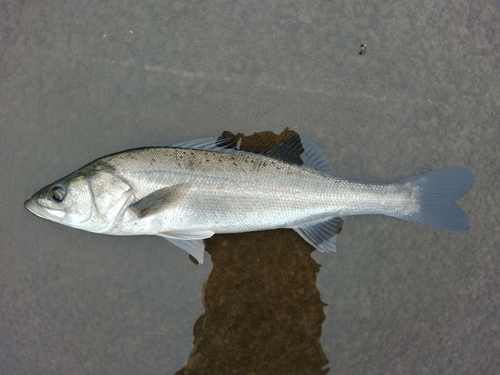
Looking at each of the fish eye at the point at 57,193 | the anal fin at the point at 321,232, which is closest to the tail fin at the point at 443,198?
the anal fin at the point at 321,232

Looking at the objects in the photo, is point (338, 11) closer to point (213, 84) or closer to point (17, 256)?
point (213, 84)

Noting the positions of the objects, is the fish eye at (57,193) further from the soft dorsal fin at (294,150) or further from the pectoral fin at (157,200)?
the soft dorsal fin at (294,150)

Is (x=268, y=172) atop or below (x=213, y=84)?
below

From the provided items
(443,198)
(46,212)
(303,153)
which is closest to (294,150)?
(303,153)

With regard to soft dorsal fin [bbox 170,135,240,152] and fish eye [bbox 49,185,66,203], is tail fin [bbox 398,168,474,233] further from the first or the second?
fish eye [bbox 49,185,66,203]

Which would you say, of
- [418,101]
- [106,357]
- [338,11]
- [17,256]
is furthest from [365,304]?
[17,256]

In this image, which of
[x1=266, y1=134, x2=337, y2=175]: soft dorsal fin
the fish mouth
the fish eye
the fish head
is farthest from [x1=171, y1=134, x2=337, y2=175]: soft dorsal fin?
the fish mouth
